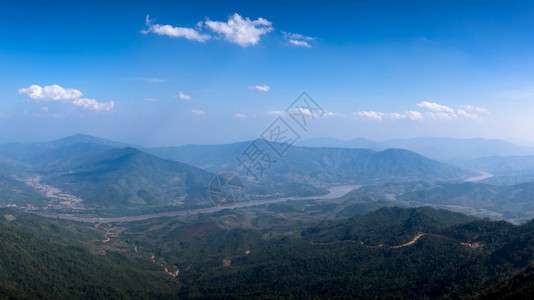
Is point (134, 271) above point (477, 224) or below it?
below

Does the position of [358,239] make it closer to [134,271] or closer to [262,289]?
[262,289]

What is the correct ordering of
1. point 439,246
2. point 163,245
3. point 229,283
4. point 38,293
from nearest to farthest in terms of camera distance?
point 38,293 → point 439,246 → point 229,283 → point 163,245

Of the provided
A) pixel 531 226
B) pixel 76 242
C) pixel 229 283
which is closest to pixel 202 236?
pixel 76 242

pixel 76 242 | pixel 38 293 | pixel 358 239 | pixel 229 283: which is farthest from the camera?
pixel 76 242

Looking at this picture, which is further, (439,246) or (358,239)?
(358,239)

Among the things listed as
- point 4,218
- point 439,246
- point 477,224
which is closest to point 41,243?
point 4,218

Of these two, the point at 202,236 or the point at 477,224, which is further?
the point at 202,236

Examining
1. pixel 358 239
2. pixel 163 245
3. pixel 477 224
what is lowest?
pixel 163 245

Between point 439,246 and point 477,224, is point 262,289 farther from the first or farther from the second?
point 477,224

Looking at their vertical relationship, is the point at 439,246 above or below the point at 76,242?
above
